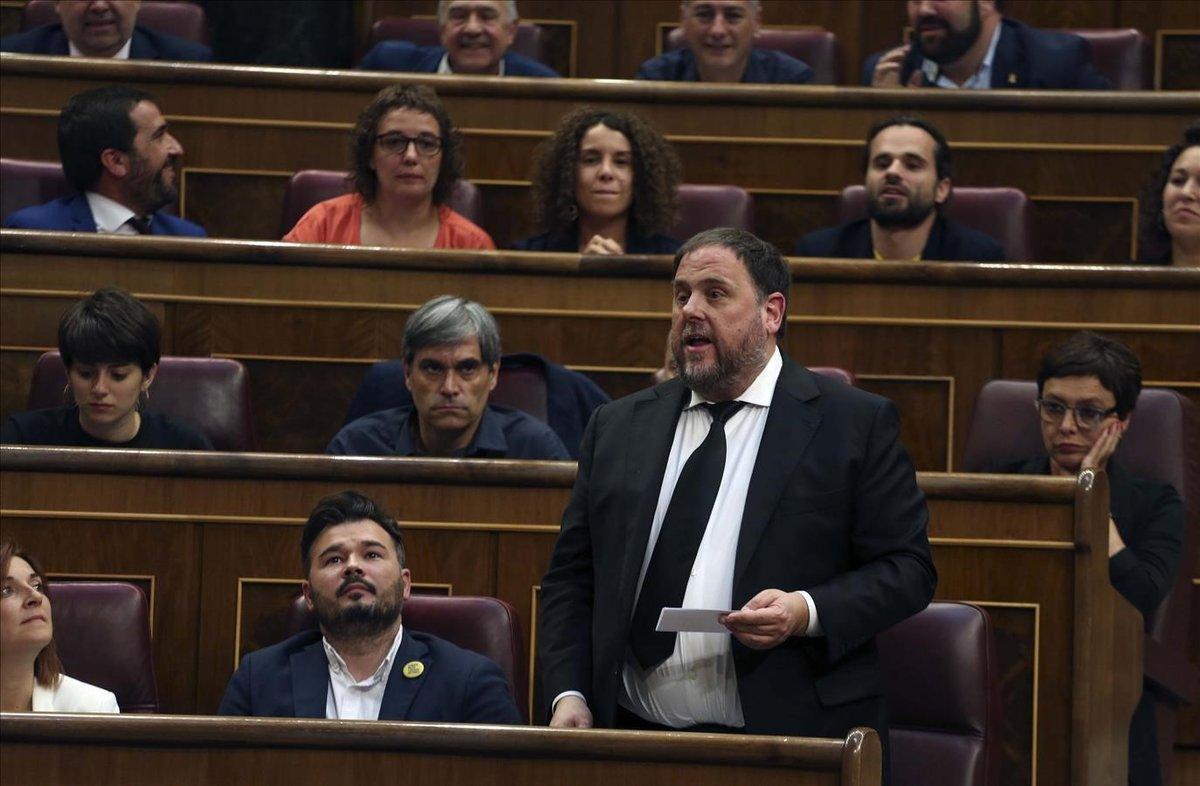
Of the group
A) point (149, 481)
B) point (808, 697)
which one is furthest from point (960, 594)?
point (149, 481)

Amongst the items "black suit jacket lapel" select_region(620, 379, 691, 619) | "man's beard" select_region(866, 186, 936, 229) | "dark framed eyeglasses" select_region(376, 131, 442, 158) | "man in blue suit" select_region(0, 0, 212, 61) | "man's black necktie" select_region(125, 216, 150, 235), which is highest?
"man in blue suit" select_region(0, 0, 212, 61)

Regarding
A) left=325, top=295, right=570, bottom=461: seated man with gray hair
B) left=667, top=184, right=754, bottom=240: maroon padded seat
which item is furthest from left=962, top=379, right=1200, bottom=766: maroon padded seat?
left=667, top=184, right=754, bottom=240: maroon padded seat

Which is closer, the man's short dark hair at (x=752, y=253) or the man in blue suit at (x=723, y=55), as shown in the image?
the man's short dark hair at (x=752, y=253)

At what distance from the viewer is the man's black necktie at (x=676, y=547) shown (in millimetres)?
Answer: 1118

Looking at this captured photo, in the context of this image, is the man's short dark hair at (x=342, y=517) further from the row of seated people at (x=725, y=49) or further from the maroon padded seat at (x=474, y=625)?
the row of seated people at (x=725, y=49)

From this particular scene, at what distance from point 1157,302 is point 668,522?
32.8 inches

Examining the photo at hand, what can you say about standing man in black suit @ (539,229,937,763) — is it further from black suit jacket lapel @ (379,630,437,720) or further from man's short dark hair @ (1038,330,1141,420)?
man's short dark hair @ (1038,330,1141,420)

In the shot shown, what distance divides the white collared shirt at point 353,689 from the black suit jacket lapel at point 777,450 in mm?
334

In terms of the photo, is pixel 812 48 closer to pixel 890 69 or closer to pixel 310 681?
pixel 890 69

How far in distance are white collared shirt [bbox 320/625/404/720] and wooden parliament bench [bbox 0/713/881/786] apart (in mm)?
343

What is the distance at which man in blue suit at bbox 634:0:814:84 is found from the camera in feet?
7.63

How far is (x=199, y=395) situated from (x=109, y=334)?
0.40ft

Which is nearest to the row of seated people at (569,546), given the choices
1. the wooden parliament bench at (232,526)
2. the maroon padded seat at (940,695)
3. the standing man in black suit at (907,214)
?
the wooden parliament bench at (232,526)

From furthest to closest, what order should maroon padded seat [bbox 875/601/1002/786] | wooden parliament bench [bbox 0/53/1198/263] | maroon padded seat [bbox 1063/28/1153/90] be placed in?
1. maroon padded seat [bbox 1063/28/1153/90]
2. wooden parliament bench [bbox 0/53/1198/263]
3. maroon padded seat [bbox 875/601/1002/786]
